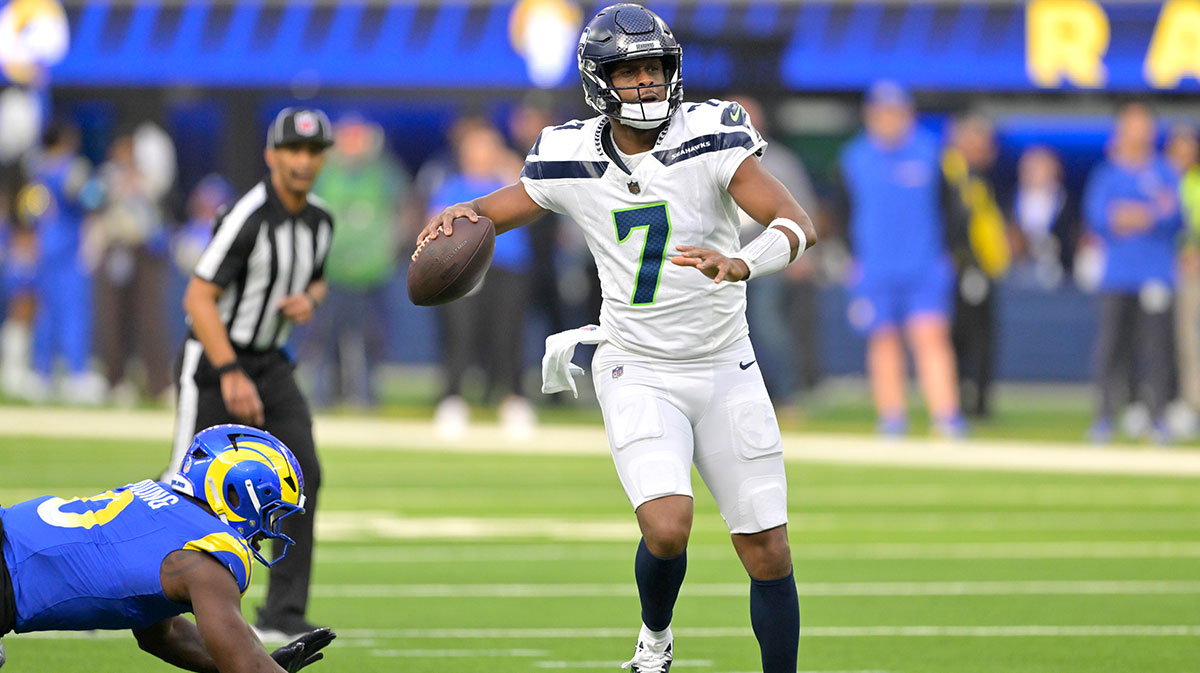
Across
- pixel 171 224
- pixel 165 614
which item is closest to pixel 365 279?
pixel 171 224

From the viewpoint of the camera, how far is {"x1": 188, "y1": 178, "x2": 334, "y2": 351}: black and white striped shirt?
7035mm

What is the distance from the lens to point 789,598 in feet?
18.1

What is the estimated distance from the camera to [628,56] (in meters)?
5.63

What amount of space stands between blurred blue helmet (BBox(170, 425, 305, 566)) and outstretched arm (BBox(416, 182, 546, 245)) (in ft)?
3.64

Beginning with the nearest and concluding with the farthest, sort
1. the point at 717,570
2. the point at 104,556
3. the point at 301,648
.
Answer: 1. the point at 104,556
2. the point at 301,648
3. the point at 717,570

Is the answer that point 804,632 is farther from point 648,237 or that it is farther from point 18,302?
point 18,302

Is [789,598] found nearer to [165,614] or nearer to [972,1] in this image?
[165,614]

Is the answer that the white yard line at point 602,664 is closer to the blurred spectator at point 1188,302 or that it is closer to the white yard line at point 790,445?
the white yard line at point 790,445

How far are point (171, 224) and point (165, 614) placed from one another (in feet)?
45.4

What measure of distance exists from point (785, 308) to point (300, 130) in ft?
36.5

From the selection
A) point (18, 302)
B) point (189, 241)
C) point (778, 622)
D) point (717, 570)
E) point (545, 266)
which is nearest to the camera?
point (778, 622)

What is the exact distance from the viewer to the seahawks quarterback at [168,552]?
4.78 meters

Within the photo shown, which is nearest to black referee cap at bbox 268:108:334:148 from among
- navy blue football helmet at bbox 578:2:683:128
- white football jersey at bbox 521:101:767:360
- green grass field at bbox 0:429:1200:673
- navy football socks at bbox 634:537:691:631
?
white football jersey at bbox 521:101:767:360

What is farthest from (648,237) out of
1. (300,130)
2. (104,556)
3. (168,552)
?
(300,130)
